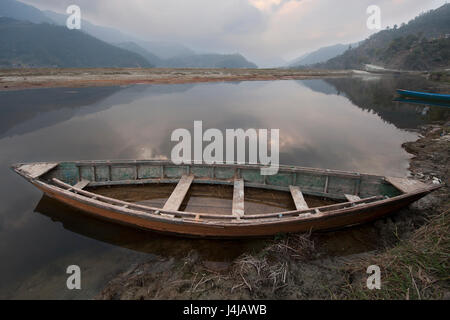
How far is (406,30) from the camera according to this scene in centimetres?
16188

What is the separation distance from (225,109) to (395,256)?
848 inches

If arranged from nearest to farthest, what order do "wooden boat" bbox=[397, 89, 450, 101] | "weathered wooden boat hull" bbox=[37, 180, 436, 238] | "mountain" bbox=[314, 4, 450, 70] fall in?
"weathered wooden boat hull" bbox=[37, 180, 436, 238] → "wooden boat" bbox=[397, 89, 450, 101] → "mountain" bbox=[314, 4, 450, 70]

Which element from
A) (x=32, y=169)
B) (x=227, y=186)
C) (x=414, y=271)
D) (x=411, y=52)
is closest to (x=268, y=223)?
(x=414, y=271)

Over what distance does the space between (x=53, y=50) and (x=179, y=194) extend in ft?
641

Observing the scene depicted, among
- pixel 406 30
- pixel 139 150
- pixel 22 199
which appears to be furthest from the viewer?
pixel 406 30

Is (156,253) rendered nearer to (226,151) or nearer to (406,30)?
(226,151)

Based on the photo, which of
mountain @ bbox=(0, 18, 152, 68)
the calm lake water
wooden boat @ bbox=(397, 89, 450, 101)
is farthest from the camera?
mountain @ bbox=(0, 18, 152, 68)

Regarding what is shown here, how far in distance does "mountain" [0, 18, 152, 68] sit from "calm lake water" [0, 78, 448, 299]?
14068 cm

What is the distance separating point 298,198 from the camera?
766 cm

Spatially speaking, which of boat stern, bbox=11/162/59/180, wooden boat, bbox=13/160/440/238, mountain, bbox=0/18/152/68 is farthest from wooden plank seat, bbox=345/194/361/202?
mountain, bbox=0/18/152/68

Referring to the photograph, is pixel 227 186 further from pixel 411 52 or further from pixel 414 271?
pixel 411 52

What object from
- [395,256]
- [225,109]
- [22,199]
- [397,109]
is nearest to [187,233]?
[395,256]

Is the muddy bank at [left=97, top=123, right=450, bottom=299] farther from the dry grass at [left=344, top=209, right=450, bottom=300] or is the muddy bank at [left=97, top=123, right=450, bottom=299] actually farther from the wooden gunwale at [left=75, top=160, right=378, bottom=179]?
the wooden gunwale at [left=75, top=160, right=378, bottom=179]

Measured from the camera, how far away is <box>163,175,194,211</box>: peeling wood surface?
7113mm
